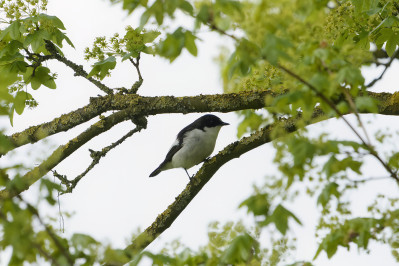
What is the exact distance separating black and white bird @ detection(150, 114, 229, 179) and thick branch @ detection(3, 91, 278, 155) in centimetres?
235

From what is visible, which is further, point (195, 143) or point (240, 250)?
point (195, 143)

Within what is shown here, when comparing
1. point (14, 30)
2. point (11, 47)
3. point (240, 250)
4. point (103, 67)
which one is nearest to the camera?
point (240, 250)

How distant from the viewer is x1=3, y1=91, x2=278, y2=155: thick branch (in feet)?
15.2

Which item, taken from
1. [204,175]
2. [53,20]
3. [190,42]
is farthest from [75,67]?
[190,42]

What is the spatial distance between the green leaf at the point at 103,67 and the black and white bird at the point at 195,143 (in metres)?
2.51

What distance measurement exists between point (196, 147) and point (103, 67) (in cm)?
260

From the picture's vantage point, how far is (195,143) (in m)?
7.07

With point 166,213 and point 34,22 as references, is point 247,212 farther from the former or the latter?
point 34,22

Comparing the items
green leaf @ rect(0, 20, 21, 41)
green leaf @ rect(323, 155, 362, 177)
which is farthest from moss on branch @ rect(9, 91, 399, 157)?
green leaf @ rect(323, 155, 362, 177)

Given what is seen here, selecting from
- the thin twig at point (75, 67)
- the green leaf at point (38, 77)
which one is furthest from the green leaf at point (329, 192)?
the green leaf at point (38, 77)

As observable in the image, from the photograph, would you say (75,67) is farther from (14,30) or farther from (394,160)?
(394,160)

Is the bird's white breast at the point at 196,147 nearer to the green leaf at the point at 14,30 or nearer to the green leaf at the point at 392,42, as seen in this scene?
the green leaf at the point at 392,42

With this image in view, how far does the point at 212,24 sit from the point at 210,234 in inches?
40.0

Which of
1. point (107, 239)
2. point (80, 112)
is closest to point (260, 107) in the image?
point (80, 112)
